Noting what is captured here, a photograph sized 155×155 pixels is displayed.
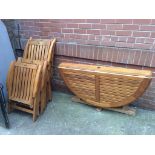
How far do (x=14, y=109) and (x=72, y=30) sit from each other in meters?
1.37

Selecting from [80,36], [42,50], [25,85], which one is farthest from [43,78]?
[80,36]

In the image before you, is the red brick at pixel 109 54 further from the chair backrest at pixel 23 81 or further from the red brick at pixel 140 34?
the chair backrest at pixel 23 81

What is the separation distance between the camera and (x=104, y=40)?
2594mm

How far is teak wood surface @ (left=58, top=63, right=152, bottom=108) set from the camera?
7.45ft

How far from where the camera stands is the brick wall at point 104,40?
2.38 m

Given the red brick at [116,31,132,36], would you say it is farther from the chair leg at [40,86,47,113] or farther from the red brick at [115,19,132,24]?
the chair leg at [40,86,47,113]

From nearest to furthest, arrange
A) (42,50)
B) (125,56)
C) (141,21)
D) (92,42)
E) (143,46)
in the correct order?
(141,21) → (143,46) → (125,56) → (92,42) → (42,50)

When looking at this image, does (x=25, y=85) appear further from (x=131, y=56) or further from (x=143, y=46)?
(x=143, y=46)

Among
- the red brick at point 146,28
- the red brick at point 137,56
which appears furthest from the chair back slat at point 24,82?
the red brick at point 146,28

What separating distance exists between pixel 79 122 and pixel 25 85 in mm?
838

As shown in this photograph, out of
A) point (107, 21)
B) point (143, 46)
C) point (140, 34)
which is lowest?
point (143, 46)

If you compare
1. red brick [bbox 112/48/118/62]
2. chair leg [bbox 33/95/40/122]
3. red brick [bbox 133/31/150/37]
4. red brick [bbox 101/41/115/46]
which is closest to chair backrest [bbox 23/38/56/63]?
chair leg [bbox 33/95/40/122]

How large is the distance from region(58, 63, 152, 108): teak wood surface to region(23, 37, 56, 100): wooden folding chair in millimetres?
273

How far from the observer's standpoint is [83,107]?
9.38 ft
